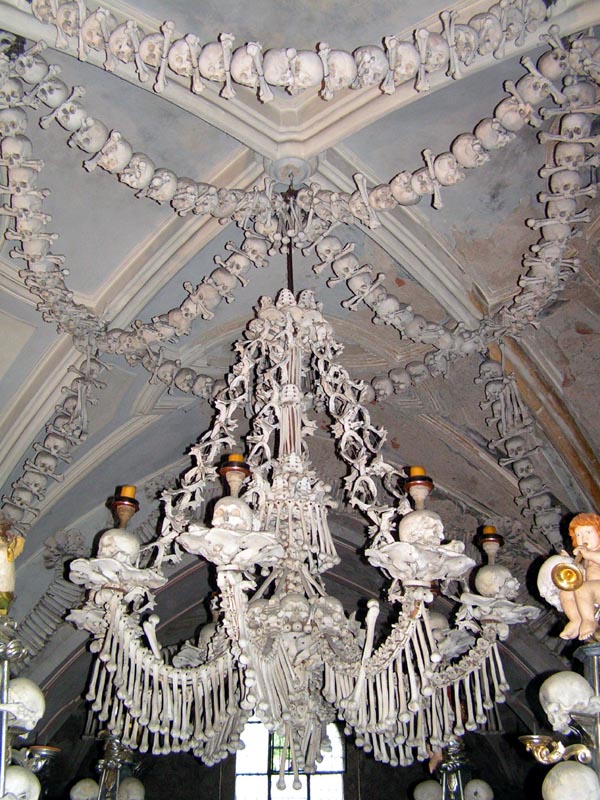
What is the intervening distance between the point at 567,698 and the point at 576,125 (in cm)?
227

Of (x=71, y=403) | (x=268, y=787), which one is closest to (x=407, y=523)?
(x=71, y=403)

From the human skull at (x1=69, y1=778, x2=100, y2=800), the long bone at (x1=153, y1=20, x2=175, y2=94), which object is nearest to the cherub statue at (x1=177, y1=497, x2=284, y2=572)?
the long bone at (x1=153, y1=20, x2=175, y2=94)

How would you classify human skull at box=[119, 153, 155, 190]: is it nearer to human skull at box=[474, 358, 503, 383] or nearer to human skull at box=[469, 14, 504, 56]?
human skull at box=[469, 14, 504, 56]

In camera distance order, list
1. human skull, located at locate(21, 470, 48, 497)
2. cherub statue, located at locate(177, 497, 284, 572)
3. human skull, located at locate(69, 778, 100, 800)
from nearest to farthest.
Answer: cherub statue, located at locate(177, 497, 284, 572), human skull, located at locate(21, 470, 48, 497), human skull, located at locate(69, 778, 100, 800)

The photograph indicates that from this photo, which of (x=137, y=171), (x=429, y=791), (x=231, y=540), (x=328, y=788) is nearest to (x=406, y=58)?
(x=137, y=171)

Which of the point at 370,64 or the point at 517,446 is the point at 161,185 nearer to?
the point at 370,64

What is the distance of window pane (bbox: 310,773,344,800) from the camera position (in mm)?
9617

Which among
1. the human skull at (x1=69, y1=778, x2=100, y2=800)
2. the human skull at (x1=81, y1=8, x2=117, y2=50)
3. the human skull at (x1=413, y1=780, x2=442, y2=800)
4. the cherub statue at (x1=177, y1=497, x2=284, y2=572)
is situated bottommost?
the human skull at (x1=69, y1=778, x2=100, y2=800)

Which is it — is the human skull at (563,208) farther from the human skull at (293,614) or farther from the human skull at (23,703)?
the human skull at (23,703)

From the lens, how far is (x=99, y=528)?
251 inches

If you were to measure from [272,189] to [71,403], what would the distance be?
1521mm

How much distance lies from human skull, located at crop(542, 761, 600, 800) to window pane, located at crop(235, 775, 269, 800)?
806 cm

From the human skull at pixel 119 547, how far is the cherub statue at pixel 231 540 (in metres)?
0.20

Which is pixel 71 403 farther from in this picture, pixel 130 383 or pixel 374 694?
pixel 374 694
